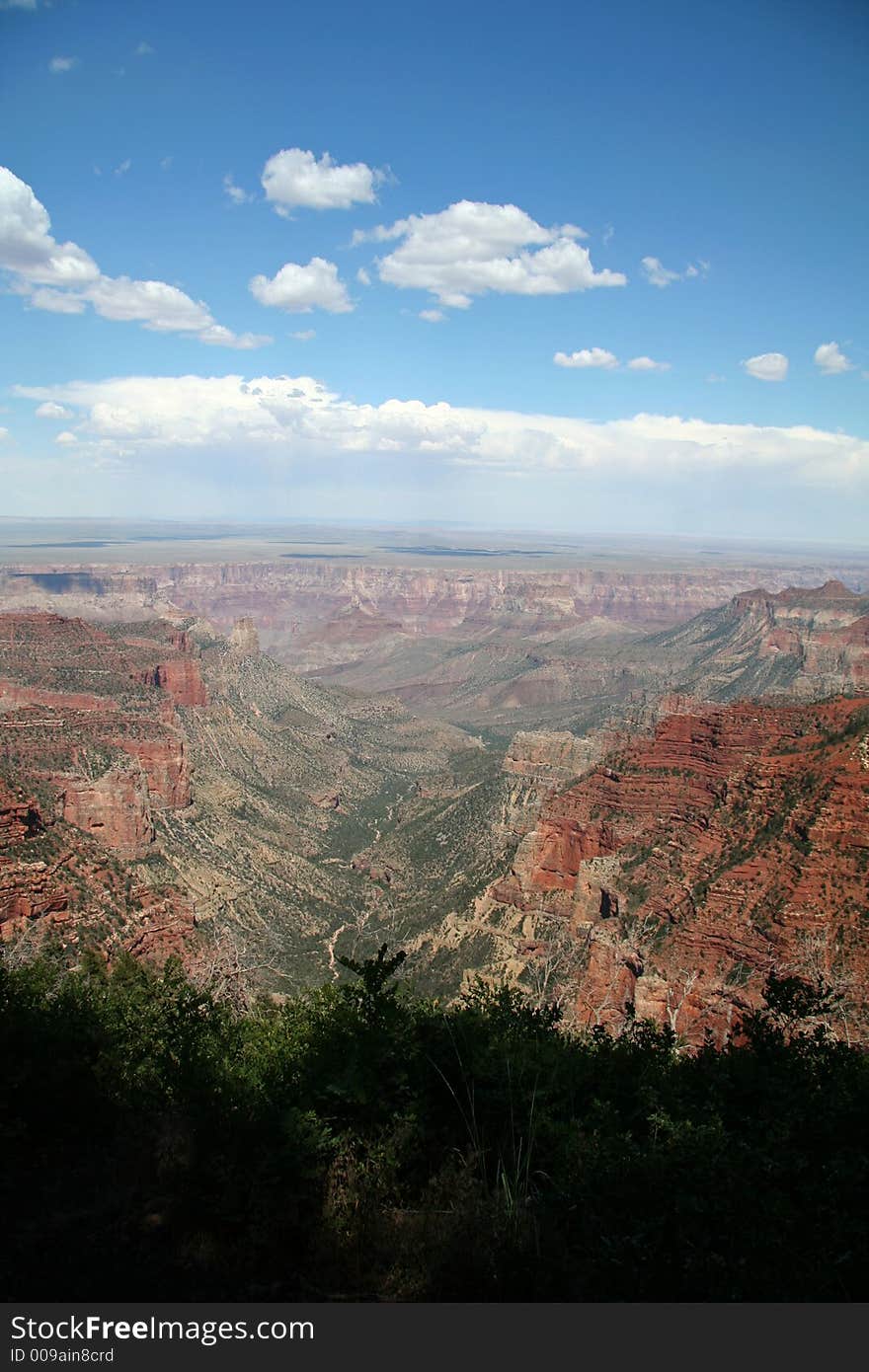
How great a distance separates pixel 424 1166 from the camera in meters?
14.6

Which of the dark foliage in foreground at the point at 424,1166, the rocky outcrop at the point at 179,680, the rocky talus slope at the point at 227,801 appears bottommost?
the rocky talus slope at the point at 227,801

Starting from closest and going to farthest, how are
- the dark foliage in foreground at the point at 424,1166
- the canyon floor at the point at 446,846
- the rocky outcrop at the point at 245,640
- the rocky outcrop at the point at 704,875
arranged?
the dark foliage in foreground at the point at 424,1166
the rocky outcrop at the point at 704,875
the canyon floor at the point at 446,846
the rocky outcrop at the point at 245,640

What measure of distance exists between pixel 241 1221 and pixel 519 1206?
13.8 ft

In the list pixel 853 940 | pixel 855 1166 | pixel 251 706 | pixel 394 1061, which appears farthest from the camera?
pixel 251 706

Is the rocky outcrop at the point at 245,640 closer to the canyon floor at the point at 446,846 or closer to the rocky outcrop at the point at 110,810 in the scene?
the canyon floor at the point at 446,846

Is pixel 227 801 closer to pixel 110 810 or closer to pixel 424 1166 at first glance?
pixel 110 810

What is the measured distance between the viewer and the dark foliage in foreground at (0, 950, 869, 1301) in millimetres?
10914

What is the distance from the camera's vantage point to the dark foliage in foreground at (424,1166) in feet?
35.8

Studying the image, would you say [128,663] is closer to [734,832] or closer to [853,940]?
[734,832]

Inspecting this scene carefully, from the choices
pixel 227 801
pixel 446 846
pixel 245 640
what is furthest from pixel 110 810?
pixel 245 640

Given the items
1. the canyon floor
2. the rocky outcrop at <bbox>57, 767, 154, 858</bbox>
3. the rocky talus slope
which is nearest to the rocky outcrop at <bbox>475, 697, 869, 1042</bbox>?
the canyon floor

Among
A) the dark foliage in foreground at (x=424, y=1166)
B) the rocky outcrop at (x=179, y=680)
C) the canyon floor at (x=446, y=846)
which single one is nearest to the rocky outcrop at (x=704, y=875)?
the canyon floor at (x=446, y=846)

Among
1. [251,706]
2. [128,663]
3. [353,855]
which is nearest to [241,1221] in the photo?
[353,855]

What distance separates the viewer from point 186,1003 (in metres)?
23.3
